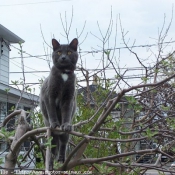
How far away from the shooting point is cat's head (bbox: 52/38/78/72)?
430cm

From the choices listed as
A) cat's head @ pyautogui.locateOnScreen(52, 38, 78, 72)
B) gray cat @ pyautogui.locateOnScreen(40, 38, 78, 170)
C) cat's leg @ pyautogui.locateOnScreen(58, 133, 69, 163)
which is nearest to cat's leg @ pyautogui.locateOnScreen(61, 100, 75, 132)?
gray cat @ pyautogui.locateOnScreen(40, 38, 78, 170)

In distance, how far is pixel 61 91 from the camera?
14.2ft

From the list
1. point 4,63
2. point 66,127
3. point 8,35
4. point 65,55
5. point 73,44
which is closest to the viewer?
point 66,127

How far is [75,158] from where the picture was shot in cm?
371

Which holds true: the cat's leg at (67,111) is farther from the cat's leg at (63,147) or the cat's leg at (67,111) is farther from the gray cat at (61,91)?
the cat's leg at (63,147)

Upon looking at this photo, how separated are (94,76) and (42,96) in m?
1.68

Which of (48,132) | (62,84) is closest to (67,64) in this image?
(62,84)

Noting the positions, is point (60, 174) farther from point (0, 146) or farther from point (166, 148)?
point (0, 146)

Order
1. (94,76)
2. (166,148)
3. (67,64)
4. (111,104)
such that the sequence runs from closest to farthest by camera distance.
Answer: (111,104) < (67,64) < (166,148) < (94,76)

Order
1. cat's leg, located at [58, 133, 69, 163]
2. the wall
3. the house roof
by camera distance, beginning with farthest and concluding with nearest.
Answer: the wall → the house roof → cat's leg, located at [58, 133, 69, 163]

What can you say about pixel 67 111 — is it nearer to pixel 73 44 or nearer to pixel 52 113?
pixel 52 113

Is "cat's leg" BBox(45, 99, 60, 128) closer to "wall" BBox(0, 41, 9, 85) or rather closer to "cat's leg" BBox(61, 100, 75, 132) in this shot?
"cat's leg" BBox(61, 100, 75, 132)

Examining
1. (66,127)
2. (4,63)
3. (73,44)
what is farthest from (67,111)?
(4,63)

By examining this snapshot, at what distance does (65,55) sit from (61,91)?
0.42 m
